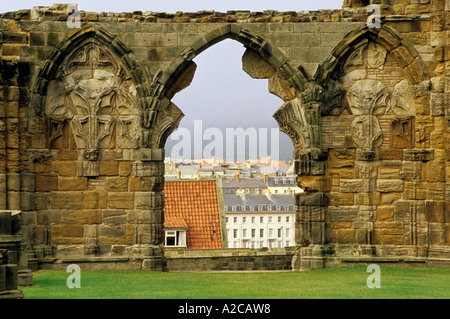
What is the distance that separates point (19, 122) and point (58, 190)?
151 centimetres

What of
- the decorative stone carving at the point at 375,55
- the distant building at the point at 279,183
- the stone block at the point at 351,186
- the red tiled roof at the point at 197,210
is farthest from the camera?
the distant building at the point at 279,183

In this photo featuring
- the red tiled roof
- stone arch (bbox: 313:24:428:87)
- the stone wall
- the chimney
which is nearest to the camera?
stone arch (bbox: 313:24:428:87)

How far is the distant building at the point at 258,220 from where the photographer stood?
8569 cm

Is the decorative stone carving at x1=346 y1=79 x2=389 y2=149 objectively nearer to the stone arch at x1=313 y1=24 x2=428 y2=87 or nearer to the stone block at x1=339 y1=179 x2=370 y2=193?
the stone arch at x1=313 y1=24 x2=428 y2=87

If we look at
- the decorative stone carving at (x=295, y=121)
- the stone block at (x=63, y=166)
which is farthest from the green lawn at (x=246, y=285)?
the decorative stone carving at (x=295, y=121)

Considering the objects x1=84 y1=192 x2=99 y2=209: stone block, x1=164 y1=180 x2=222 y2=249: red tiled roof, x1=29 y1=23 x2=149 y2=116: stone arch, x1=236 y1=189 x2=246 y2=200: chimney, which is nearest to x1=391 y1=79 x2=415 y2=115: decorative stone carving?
x1=29 y1=23 x2=149 y2=116: stone arch

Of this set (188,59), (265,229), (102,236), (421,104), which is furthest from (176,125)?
(265,229)

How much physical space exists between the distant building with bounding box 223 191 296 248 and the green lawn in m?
67.2

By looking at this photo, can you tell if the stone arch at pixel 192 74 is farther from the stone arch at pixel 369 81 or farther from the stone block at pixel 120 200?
the stone block at pixel 120 200

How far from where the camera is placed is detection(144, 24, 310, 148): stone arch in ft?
60.8

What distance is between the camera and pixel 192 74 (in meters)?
18.9

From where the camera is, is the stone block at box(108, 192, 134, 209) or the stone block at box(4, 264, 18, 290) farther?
the stone block at box(108, 192, 134, 209)

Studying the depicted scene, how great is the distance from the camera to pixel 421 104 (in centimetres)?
1866

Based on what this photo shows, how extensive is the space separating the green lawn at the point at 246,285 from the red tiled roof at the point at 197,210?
11.0 metres
